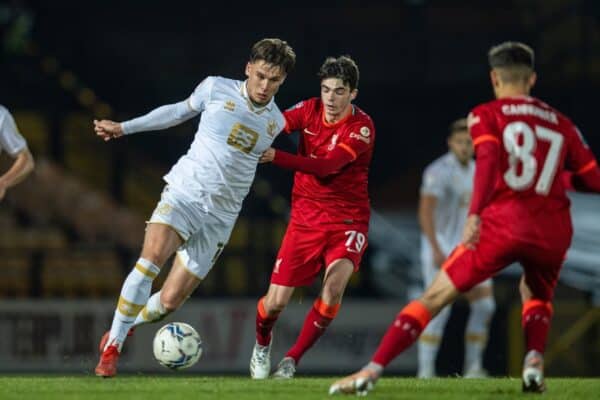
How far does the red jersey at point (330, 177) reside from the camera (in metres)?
8.19

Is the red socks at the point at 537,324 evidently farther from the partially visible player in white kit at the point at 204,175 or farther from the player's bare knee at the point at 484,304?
the player's bare knee at the point at 484,304

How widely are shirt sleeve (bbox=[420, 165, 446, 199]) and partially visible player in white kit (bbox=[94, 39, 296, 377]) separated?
3.43 meters

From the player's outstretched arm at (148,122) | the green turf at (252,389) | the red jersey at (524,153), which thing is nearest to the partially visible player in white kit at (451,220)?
the green turf at (252,389)

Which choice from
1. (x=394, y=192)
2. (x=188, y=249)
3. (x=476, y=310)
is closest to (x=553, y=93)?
(x=394, y=192)

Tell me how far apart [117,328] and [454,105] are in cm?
1040

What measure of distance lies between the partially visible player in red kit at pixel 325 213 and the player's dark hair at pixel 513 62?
1.90m

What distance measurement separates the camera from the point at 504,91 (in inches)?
247

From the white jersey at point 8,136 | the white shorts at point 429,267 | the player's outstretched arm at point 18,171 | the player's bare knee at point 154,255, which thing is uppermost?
the white jersey at point 8,136

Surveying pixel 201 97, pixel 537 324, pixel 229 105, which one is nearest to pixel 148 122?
pixel 201 97

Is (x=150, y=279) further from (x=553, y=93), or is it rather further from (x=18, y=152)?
(x=553, y=93)

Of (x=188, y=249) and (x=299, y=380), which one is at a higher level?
(x=188, y=249)

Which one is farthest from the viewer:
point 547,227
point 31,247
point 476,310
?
point 31,247

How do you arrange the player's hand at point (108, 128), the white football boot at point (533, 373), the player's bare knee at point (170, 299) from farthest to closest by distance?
the player's bare knee at point (170, 299), the player's hand at point (108, 128), the white football boot at point (533, 373)

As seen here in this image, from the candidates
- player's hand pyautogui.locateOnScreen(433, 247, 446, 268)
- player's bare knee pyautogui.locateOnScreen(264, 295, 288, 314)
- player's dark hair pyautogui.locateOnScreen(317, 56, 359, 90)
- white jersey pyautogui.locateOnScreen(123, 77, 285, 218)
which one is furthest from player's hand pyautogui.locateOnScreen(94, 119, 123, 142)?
player's hand pyautogui.locateOnScreen(433, 247, 446, 268)
